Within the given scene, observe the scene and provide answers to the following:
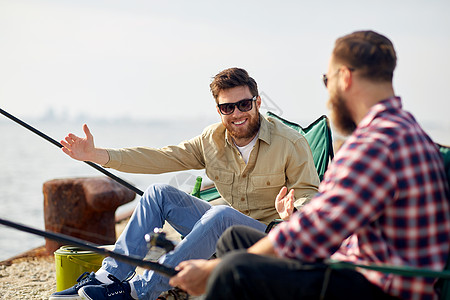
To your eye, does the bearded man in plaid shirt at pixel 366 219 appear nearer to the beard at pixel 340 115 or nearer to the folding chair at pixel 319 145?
the beard at pixel 340 115

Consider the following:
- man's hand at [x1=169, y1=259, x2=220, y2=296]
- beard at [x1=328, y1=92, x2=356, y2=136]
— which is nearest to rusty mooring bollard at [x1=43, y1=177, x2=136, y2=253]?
man's hand at [x1=169, y1=259, x2=220, y2=296]

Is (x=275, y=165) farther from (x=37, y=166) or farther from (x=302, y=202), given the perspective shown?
(x=37, y=166)

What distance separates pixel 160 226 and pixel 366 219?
1.69 metres

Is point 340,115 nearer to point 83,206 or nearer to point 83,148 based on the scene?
point 83,148

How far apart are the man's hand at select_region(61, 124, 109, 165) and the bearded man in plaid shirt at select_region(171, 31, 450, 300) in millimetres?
1646

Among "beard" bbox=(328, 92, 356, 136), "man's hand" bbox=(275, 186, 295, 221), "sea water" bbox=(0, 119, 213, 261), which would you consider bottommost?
"sea water" bbox=(0, 119, 213, 261)

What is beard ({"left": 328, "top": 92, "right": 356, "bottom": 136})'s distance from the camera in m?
2.08

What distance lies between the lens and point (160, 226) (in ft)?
10.8

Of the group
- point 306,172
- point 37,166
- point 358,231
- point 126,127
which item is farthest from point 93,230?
point 126,127

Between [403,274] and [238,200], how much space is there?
190cm

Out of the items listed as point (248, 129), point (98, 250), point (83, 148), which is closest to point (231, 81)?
point (248, 129)

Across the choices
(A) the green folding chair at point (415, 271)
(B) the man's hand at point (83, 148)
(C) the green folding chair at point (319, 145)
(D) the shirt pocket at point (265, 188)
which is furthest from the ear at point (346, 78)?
(C) the green folding chair at point (319, 145)

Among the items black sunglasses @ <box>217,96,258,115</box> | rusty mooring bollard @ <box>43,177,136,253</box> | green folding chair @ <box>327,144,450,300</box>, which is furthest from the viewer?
rusty mooring bollard @ <box>43,177,136,253</box>

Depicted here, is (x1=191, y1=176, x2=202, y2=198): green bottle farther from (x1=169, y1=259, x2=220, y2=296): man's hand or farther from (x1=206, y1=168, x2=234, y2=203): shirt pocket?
(x1=169, y1=259, x2=220, y2=296): man's hand
